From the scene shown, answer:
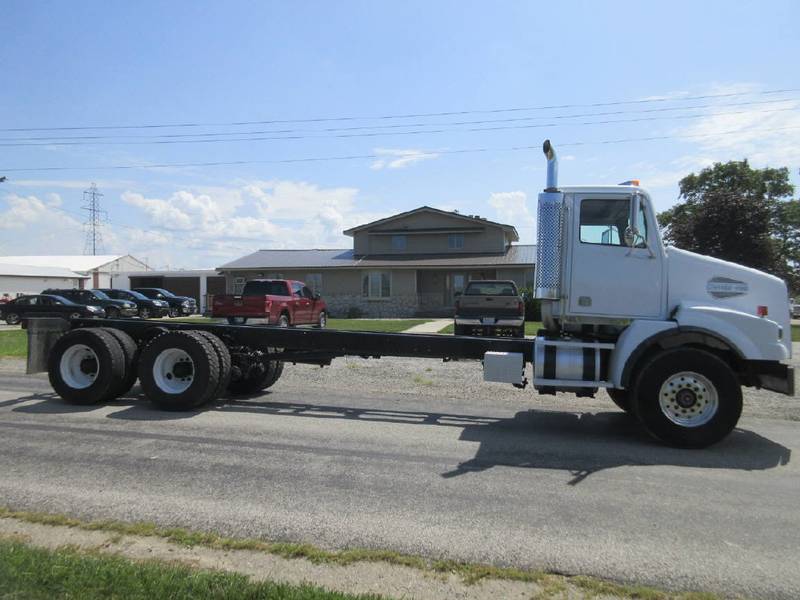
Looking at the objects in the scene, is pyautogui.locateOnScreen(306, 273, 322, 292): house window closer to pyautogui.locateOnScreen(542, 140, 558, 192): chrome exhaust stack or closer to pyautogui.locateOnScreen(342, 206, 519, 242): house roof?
pyautogui.locateOnScreen(342, 206, 519, 242): house roof

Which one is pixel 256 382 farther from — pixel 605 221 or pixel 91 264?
pixel 91 264

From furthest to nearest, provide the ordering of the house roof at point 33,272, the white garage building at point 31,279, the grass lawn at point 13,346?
the house roof at point 33,272
the white garage building at point 31,279
the grass lawn at point 13,346

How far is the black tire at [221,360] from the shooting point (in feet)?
27.5

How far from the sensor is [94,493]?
498cm

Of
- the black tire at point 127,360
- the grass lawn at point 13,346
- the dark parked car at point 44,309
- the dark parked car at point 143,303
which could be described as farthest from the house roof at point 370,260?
the black tire at point 127,360

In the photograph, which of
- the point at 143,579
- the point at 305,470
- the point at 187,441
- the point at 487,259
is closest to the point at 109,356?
the point at 187,441

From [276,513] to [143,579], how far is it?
1306 millimetres

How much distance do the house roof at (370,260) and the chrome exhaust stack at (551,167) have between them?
2406 cm

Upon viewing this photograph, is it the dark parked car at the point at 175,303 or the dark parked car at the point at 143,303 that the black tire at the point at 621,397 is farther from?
the dark parked car at the point at 175,303

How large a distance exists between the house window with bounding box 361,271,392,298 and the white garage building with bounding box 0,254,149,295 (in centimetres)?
3874

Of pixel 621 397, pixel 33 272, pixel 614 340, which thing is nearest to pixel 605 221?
pixel 614 340

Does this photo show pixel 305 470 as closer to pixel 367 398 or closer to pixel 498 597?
pixel 498 597

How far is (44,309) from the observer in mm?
28844

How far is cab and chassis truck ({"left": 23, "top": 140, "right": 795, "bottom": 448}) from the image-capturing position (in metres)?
6.68
